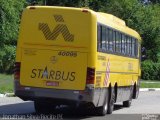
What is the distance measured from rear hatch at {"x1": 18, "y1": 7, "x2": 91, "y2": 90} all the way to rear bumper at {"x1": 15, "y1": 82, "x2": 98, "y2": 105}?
15cm

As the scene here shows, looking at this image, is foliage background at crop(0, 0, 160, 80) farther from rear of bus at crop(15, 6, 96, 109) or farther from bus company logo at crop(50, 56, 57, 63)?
bus company logo at crop(50, 56, 57, 63)

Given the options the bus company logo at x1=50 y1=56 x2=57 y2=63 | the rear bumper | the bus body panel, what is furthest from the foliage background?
the rear bumper

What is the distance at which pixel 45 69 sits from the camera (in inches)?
699

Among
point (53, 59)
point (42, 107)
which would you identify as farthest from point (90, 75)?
point (42, 107)

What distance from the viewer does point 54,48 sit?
17812mm

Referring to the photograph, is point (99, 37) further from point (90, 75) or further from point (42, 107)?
point (42, 107)

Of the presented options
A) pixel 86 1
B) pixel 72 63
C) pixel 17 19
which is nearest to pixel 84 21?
pixel 72 63

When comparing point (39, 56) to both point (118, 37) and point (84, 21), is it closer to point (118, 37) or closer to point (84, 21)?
point (84, 21)

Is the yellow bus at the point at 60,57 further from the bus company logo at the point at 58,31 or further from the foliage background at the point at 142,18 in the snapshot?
the foliage background at the point at 142,18

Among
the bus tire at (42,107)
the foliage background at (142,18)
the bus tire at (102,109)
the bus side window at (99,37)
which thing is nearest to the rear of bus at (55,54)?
the bus side window at (99,37)

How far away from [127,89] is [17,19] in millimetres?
22109

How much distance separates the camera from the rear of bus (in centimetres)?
1752

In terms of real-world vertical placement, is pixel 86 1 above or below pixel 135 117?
above

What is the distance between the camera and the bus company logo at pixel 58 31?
17.8 meters
